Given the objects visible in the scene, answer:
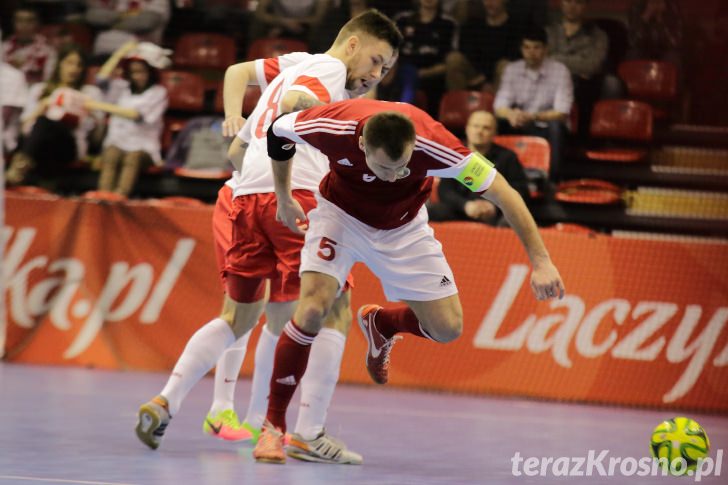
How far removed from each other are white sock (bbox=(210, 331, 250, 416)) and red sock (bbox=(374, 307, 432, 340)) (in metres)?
0.68

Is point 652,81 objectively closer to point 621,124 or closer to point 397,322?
point 621,124

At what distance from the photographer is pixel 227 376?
229 inches

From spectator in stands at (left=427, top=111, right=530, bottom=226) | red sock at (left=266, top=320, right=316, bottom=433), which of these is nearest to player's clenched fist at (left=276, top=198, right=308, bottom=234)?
red sock at (left=266, top=320, right=316, bottom=433)

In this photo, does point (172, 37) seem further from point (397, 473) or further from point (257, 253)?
point (397, 473)

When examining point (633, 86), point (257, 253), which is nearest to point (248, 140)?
point (257, 253)

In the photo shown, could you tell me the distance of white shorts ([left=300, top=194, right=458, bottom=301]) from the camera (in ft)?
16.8

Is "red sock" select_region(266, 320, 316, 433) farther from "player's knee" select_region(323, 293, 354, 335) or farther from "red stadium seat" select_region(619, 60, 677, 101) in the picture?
"red stadium seat" select_region(619, 60, 677, 101)

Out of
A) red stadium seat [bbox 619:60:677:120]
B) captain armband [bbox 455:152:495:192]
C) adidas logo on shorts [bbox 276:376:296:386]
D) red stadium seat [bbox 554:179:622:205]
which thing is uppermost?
captain armband [bbox 455:152:495:192]

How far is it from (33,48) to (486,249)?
17.9ft

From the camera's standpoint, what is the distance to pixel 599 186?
9758 millimetres

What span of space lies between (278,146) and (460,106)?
5520 millimetres

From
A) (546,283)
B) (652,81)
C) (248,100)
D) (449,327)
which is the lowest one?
(248,100)

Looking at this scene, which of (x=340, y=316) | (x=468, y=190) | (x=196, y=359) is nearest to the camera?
(x=196, y=359)

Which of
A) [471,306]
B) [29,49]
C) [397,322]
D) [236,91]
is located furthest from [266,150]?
[29,49]
